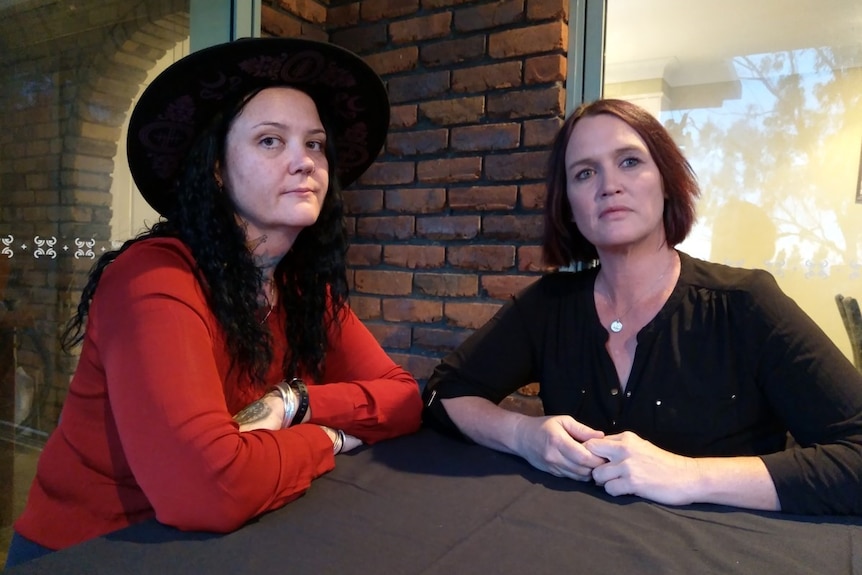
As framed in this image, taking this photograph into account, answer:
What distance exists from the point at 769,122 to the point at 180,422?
195 centimetres

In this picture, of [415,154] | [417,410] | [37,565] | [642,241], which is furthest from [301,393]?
[415,154]

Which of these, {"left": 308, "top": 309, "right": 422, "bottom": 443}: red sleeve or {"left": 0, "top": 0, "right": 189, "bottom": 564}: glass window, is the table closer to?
{"left": 308, "top": 309, "right": 422, "bottom": 443}: red sleeve

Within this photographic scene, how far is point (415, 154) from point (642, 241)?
1242mm

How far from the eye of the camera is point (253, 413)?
1053 millimetres

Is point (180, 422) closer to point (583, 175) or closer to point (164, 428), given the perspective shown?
point (164, 428)

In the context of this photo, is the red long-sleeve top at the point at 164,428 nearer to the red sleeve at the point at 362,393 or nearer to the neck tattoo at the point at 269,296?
the red sleeve at the point at 362,393

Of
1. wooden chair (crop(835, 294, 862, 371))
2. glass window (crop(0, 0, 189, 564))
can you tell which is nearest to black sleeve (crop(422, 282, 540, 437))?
wooden chair (crop(835, 294, 862, 371))

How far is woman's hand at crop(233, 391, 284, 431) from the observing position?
1030 millimetres

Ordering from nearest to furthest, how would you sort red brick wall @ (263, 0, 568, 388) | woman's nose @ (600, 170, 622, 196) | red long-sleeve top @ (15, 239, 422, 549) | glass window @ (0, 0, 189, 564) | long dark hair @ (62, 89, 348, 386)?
red long-sleeve top @ (15, 239, 422, 549), long dark hair @ (62, 89, 348, 386), woman's nose @ (600, 170, 622, 196), glass window @ (0, 0, 189, 564), red brick wall @ (263, 0, 568, 388)

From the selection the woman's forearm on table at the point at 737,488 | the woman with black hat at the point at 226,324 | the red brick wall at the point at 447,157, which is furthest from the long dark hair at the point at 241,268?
the red brick wall at the point at 447,157

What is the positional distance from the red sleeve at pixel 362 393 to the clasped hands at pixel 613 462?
0.91ft

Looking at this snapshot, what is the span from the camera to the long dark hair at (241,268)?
107 centimetres

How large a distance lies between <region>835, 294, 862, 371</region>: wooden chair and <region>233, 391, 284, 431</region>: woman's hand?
176 centimetres

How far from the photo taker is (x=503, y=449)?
3.65ft
